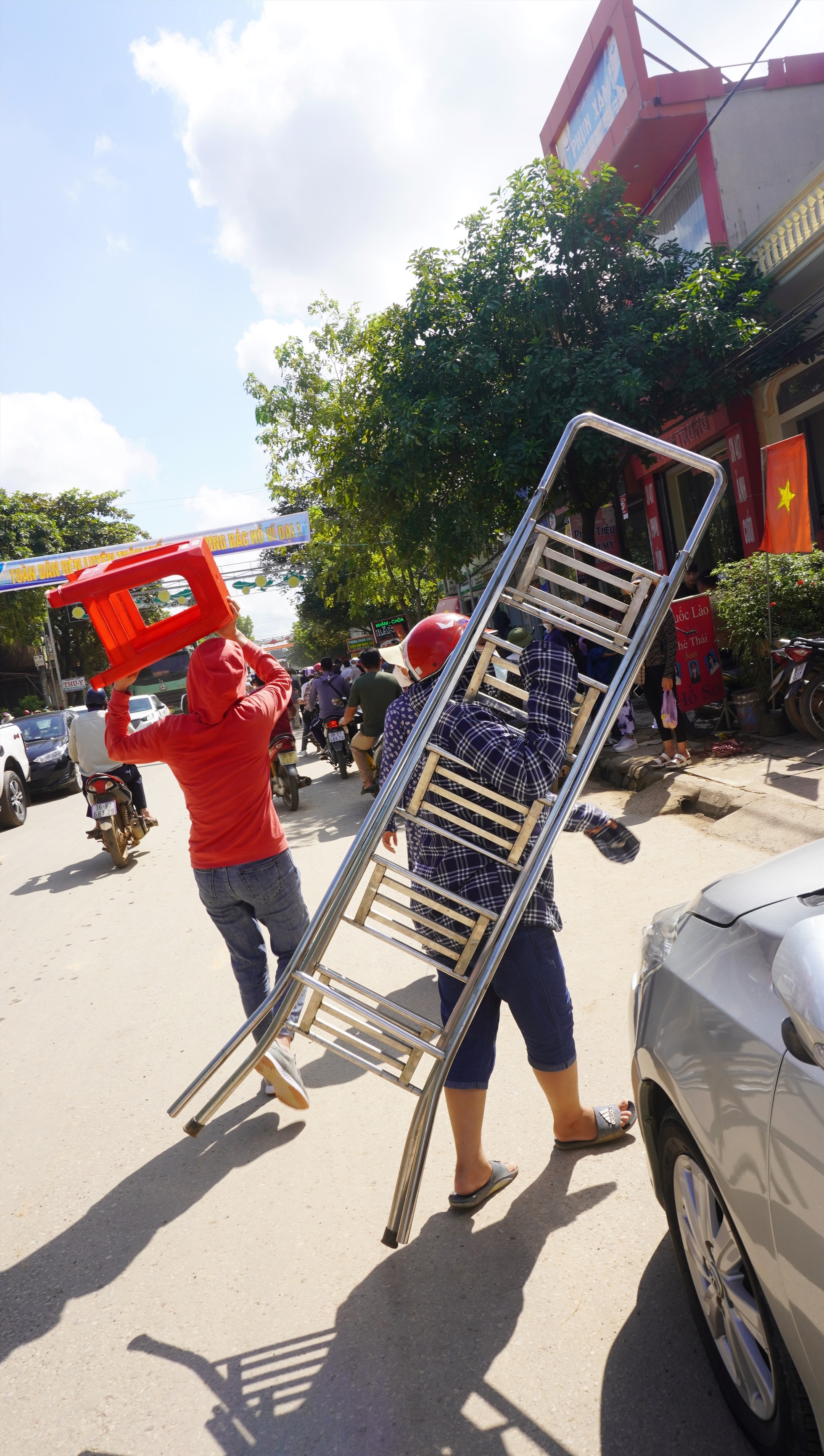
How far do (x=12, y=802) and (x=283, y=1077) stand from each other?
37.1ft

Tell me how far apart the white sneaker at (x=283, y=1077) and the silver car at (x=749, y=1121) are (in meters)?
1.48

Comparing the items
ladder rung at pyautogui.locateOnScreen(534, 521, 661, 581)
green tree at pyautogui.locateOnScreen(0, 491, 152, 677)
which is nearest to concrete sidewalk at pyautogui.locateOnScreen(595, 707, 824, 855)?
ladder rung at pyautogui.locateOnScreen(534, 521, 661, 581)

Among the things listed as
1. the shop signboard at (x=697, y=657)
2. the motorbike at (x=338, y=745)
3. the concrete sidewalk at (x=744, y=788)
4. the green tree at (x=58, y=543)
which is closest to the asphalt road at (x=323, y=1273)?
the concrete sidewalk at (x=744, y=788)

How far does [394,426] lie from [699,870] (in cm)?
808

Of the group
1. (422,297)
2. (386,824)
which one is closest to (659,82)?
(422,297)

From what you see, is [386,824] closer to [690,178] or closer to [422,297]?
[422,297]

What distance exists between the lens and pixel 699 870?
548 centimetres

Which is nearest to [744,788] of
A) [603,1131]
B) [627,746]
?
[627,746]

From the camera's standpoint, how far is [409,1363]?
225cm

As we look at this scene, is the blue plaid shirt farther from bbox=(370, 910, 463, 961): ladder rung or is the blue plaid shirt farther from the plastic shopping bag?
the plastic shopping bag

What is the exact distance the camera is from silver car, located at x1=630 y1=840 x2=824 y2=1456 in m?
1.46

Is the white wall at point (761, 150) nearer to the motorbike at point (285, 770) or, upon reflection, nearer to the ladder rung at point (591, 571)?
the motorbike at point (285, 770)

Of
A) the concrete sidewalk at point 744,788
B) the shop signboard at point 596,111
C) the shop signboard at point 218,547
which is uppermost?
the shop signboard at point 596,111

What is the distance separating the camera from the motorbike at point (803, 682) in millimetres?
7402
